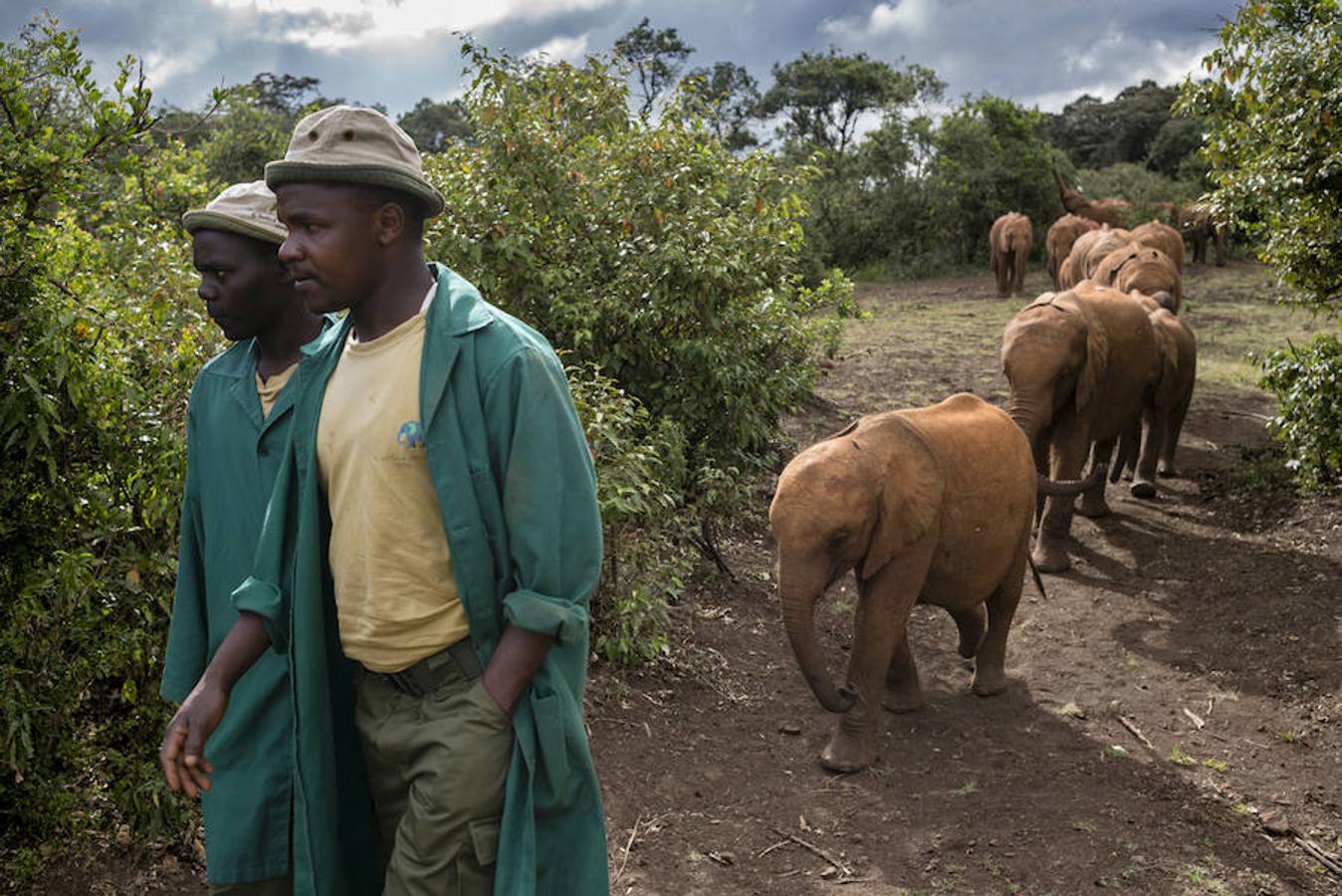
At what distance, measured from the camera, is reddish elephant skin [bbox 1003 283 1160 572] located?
337 inches

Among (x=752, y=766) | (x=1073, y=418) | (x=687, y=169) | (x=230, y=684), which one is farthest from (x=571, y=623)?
(x=1073, y=418)

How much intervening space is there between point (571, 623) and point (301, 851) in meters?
0.83

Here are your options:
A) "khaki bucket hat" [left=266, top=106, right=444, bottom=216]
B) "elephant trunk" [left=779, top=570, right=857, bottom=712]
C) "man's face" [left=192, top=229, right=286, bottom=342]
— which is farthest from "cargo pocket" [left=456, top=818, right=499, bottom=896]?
"elephant trunk" [left=779, top=570, right=857, bottom=712]

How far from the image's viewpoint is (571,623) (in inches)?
93.5

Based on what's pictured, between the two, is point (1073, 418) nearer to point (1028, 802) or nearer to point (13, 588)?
point (1028, 802)

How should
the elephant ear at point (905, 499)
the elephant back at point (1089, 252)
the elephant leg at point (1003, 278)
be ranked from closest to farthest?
1. the elephant ear at point (905, 499)
2. the elephant back at point (1089, 252)
3. the elephant leg at point (1003, 278)

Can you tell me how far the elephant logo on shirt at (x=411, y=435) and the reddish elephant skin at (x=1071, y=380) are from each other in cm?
632

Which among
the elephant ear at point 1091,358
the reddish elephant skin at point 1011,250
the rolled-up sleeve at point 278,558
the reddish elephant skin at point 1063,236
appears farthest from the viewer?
the reddish elephant skin at point 1011,250

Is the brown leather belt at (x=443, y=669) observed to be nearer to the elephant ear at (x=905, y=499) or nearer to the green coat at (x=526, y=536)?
the green coat at (x=526, y=536)

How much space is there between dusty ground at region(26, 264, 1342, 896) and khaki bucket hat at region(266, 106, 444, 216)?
8.65 ft

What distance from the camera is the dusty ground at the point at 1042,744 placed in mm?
4801

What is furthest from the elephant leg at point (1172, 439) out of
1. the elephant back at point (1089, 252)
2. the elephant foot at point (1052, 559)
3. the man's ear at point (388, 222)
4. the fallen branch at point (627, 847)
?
the man's ear at point (388, 222)

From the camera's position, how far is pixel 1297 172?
8.05 m

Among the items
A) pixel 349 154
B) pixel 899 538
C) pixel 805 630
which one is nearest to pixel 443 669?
pixel 349 154
